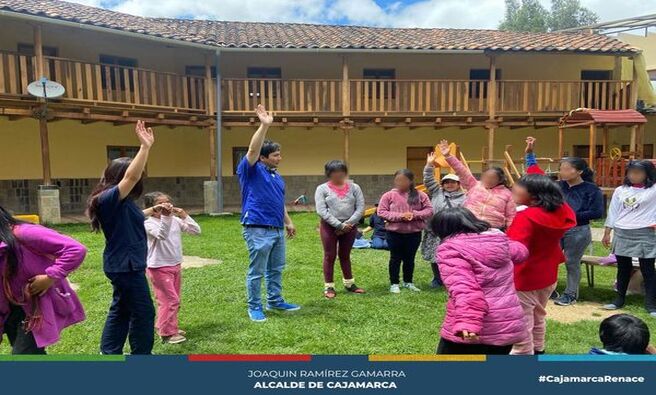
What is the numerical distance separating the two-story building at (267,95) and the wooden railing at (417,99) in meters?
0.05

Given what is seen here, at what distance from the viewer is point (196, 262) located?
7105 millimetres

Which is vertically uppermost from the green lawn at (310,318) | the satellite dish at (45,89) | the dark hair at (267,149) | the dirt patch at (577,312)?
the satellite dish at (45,89)

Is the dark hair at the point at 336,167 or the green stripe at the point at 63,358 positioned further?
the dark hair at the point at 336,167

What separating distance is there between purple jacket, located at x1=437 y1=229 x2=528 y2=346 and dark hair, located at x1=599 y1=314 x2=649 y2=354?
1.84 feet

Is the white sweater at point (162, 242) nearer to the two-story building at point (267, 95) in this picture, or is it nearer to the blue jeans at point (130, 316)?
the blue jeans at point (130, 316)

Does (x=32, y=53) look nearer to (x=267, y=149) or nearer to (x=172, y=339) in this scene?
(x=267, y=149)

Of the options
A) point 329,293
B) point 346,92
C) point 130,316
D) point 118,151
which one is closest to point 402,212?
point 329,293

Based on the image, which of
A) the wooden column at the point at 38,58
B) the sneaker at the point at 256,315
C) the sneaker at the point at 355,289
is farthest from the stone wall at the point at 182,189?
the sneaker at the point at 256,315

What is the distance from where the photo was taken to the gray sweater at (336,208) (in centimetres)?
484

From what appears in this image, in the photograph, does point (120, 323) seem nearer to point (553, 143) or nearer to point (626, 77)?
point (553, 143)

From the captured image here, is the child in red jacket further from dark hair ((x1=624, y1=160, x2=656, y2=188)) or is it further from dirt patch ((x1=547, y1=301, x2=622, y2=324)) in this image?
dark hair ((x1=624, y1=160, x2=656, y2=188))

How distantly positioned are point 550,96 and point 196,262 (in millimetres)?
12805

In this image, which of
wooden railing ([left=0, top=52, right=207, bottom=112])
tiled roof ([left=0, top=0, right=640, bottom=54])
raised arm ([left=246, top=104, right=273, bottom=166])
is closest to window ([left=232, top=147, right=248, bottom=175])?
wooden railing ([left=0, top=52, right=207, bottom=112])

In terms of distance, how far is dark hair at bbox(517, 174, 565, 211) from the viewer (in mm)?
3012
